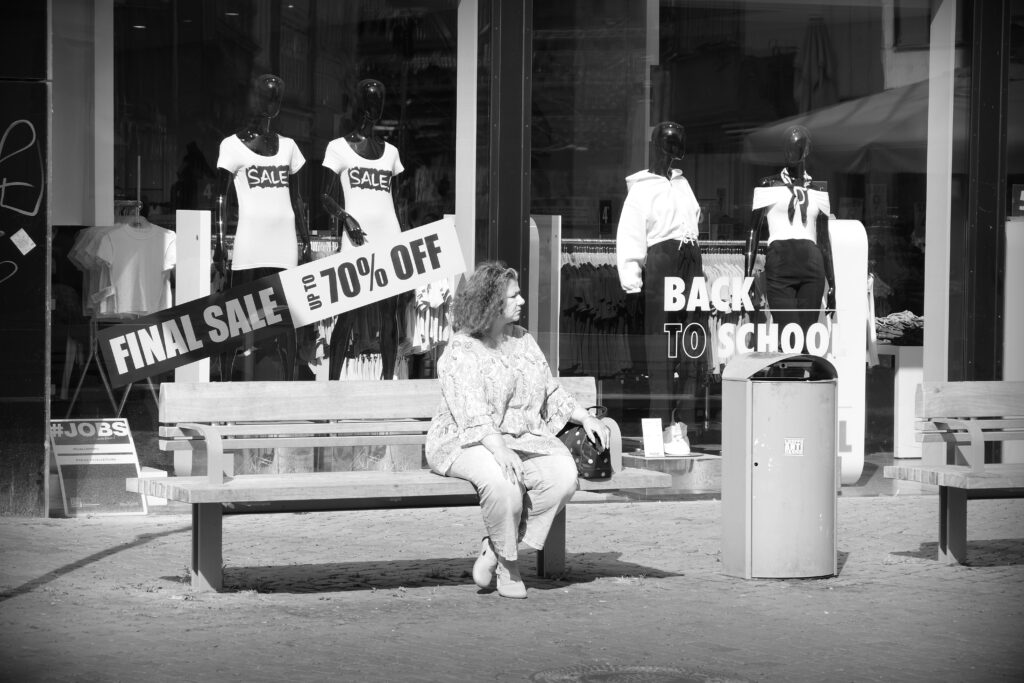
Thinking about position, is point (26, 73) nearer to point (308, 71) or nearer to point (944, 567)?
point (308, 71)

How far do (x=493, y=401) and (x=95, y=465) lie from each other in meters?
3.39

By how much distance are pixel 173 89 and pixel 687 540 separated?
4354 millimetres

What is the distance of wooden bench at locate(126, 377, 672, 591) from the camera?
6.92m

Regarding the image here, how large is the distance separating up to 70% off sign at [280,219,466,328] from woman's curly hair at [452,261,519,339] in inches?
118

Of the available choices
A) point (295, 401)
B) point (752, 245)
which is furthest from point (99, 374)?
point (752, 245)

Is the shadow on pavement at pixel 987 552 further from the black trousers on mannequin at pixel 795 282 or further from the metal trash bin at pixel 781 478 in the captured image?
the black trousers on mannequin at pixel 795 282

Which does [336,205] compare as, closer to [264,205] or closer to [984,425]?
[264,205]

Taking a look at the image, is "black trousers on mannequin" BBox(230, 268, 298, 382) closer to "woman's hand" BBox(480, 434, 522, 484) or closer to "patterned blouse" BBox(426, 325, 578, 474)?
"patterned blouse" BBox(426, 325, 578, 474)

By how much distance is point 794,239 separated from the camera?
36.7 feet

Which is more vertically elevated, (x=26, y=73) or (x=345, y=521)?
(x=26, y=73)

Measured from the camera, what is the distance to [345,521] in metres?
9.52

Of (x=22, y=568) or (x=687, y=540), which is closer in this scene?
(x=22, y=568)

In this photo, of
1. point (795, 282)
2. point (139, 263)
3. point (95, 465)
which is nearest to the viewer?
point (95, 465)

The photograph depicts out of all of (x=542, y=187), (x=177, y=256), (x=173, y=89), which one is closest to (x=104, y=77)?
(x=173, y=89)
